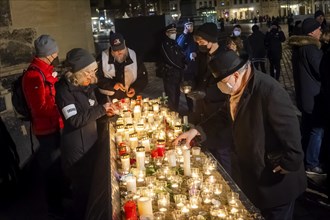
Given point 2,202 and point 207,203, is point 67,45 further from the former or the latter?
point 207,203

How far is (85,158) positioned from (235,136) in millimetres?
1961

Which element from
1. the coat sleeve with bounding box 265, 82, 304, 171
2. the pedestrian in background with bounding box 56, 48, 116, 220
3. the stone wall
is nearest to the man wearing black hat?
the pedestrian in background with bounding box 56, 48, 116, 220

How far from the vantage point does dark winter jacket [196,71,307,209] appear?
3246 mm

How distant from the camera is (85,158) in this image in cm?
486

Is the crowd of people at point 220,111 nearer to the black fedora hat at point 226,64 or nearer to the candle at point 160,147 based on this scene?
the black fedora hat at point 226,64

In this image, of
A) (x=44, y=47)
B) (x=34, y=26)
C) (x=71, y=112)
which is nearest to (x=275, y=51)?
(x=34, y=26)

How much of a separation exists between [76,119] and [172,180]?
142 centimetres

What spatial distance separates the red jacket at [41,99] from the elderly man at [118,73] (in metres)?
1.47

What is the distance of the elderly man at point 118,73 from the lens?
677 cm

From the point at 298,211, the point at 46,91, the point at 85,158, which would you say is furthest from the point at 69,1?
the point at 298,211

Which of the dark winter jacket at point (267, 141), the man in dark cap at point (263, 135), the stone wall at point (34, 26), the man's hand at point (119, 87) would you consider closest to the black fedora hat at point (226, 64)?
the man in dark cap at point (263, 135)

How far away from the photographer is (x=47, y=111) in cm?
521

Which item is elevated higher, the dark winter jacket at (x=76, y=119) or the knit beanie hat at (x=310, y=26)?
the knit beanie hat at (x=310, y=26)

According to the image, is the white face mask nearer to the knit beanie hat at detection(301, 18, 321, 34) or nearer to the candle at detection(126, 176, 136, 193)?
the candle at detection(126, 176, 136, 193)
